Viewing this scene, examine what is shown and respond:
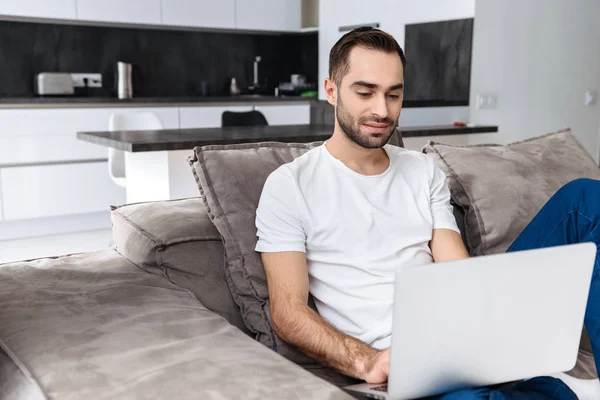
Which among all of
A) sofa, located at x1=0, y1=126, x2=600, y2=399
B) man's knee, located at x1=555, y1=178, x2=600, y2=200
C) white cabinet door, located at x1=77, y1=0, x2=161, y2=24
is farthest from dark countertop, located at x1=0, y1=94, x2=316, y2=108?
man's knee, located at x1=555, y1=178, x2=600, y2=200

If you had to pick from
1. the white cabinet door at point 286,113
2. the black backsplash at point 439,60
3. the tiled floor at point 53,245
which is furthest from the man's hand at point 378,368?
the white cabinet door at point 286,113

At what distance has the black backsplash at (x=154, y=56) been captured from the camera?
18.0 feet

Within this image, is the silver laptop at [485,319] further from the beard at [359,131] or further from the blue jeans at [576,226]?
the beard at [359,131]

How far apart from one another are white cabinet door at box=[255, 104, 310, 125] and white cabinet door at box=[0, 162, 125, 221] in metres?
1.37

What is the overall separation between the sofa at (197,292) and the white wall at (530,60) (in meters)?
2.48

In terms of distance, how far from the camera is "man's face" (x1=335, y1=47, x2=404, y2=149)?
1562 millimetres

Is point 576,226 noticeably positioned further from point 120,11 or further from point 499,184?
point 120,11

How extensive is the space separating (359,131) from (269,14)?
4.85 meters

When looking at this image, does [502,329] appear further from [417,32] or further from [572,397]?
[417,32]

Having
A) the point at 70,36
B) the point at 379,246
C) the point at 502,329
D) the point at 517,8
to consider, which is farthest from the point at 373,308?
the point at 70,36

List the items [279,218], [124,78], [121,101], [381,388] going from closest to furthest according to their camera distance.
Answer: [381,388] → [279,218] → [121,101] → [124,78]

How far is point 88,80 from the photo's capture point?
18.8ft

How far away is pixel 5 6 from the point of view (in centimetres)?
492

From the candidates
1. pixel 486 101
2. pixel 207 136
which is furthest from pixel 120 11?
pixel 486 101
